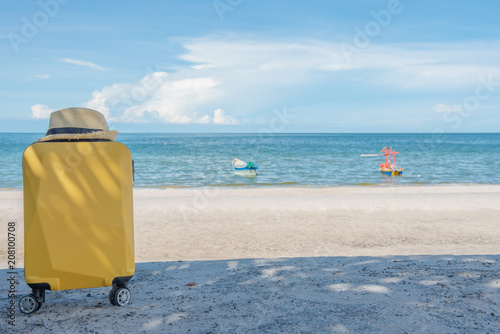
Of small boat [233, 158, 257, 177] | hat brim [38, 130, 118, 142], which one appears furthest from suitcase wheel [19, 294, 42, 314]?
small boat [233, 158, 257, 177]

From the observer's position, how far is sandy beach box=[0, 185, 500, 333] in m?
3.54

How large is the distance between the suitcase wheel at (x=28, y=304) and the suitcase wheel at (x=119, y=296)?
2.13 ft

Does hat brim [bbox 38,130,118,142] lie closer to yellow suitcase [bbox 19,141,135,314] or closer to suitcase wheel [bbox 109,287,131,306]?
yellow suitcase [bbox 19,141,135,314]

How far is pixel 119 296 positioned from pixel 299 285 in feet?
6.16

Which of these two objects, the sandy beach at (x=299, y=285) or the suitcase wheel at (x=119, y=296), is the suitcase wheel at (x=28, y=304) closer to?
the sandy beach at (x=299, y=285)

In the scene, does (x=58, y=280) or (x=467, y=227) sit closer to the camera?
(x=58, y=280)

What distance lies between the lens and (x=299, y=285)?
4.56 m

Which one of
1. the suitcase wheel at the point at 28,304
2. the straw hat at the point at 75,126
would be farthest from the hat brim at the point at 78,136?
the suitcase wheel at the point at 28,304

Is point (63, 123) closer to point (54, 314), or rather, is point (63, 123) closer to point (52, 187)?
point (52, 187)

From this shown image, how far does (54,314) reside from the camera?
3.82 meters

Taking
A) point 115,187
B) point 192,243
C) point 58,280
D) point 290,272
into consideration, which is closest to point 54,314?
point 58,280

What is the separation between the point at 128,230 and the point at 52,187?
30.1 inches

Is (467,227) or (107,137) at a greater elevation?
(107,137)

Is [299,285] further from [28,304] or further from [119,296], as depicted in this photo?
[28,304]
